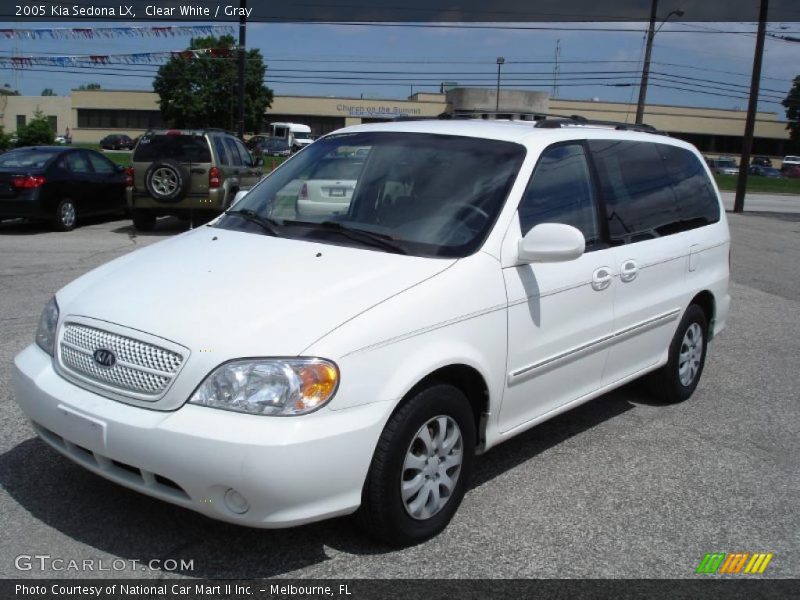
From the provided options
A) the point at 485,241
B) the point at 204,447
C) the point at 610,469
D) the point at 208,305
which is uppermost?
the point at 485,241

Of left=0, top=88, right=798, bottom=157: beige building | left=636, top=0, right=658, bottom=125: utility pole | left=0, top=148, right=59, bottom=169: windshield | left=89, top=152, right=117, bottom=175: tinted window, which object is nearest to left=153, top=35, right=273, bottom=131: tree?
left=0, top=88, right=798, bottom=157: beige building

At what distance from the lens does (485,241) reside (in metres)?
3.89

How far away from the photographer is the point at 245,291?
3.47m

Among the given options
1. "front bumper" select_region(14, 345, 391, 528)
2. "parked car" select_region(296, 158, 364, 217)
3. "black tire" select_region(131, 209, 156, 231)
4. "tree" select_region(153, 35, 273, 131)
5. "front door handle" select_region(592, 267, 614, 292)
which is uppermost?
"tree" select_region(153, 35, 273, 131)

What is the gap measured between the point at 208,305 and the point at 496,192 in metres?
1.59

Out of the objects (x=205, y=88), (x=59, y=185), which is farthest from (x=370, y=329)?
(x=205, y=88)

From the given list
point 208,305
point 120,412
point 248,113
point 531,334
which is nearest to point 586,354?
point 531,334

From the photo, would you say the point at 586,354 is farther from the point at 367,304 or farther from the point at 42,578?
the point at 42,578

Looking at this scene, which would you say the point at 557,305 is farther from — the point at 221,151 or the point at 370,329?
the point at 221,151

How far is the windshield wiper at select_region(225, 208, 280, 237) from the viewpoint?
170 inches

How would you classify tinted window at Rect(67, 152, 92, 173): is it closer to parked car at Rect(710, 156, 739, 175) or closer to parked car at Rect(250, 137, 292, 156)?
parked car at Rect(250, 137, 292, 156)

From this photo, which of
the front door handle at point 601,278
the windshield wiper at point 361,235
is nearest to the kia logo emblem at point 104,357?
the windshield wiper at point 361,235

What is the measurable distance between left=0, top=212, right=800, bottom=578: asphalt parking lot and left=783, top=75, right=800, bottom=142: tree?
315 ft

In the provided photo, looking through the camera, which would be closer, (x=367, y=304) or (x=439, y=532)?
(x=367, y=304)
